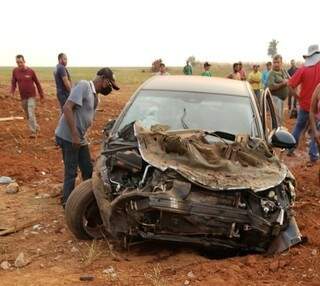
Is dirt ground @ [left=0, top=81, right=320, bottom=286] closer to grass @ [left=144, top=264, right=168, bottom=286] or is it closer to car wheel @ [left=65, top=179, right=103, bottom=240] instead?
grass @ [left=144, top=264, right=168, bottom=286]

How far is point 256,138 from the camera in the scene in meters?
5.57

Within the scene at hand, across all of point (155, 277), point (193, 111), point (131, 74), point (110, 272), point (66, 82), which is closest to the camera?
point (155, 277)

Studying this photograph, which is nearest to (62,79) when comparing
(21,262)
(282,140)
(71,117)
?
(71,117)

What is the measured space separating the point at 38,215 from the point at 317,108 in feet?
13.0

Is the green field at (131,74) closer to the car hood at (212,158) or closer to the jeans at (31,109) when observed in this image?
the jeans at (31,109)

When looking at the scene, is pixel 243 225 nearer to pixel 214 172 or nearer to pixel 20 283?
pixel 214 172

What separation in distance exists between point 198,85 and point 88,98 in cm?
132

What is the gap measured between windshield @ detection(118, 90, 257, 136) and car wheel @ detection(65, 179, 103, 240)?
881 millimetres

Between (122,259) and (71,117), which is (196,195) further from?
(71,117)

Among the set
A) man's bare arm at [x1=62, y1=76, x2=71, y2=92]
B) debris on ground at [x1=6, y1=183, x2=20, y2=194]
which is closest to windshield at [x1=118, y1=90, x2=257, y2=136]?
debris on ground at [x1=6, y1=183, x2=20, y2=194]

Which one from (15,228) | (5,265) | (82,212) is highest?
(82,212)

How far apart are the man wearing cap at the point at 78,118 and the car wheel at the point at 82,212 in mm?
934

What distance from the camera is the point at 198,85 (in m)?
6.53

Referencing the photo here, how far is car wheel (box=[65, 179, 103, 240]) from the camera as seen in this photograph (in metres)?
5.49
